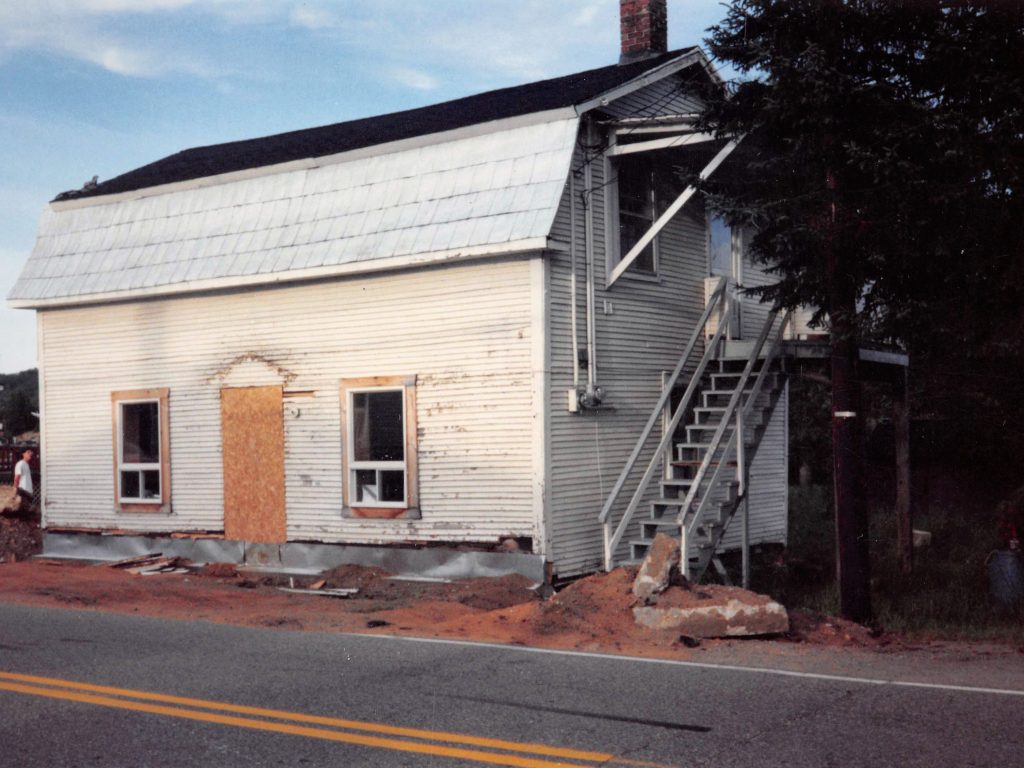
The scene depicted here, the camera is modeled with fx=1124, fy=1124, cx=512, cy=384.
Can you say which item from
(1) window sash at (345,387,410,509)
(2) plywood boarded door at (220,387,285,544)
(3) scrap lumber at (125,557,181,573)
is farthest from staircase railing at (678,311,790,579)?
(3) scrap lumber at (125,557,181,573)

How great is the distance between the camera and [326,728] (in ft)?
24.0

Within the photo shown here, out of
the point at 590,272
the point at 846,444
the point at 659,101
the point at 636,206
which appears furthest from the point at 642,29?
the point at 846,444

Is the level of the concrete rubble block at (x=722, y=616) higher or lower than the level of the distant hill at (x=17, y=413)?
lower

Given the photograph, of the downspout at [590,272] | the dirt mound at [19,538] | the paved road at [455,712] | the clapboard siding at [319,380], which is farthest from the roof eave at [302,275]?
the paved road at [455,712]

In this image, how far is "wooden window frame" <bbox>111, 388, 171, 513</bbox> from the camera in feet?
58.9

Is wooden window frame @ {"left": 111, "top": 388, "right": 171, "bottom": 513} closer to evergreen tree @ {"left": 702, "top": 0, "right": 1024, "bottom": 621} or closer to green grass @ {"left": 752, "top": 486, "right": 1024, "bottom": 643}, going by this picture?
green grass @ {"left": 752, "top": 486, "right": 1024, "bottom": 643}

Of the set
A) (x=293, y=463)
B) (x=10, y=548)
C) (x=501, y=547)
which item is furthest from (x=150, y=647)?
(x=10, y=548)

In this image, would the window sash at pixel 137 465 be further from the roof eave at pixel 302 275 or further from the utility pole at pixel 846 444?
the utility pole at pixel 846 444

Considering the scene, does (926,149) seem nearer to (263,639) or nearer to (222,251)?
(263,639)

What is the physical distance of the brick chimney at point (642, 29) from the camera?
61.8ft

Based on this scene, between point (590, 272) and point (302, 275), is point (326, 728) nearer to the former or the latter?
point (590, 272)

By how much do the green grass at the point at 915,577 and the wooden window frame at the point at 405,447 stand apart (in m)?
5.01

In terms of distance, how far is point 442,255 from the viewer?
574 inches

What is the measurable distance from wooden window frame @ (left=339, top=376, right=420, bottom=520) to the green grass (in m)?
5.01
